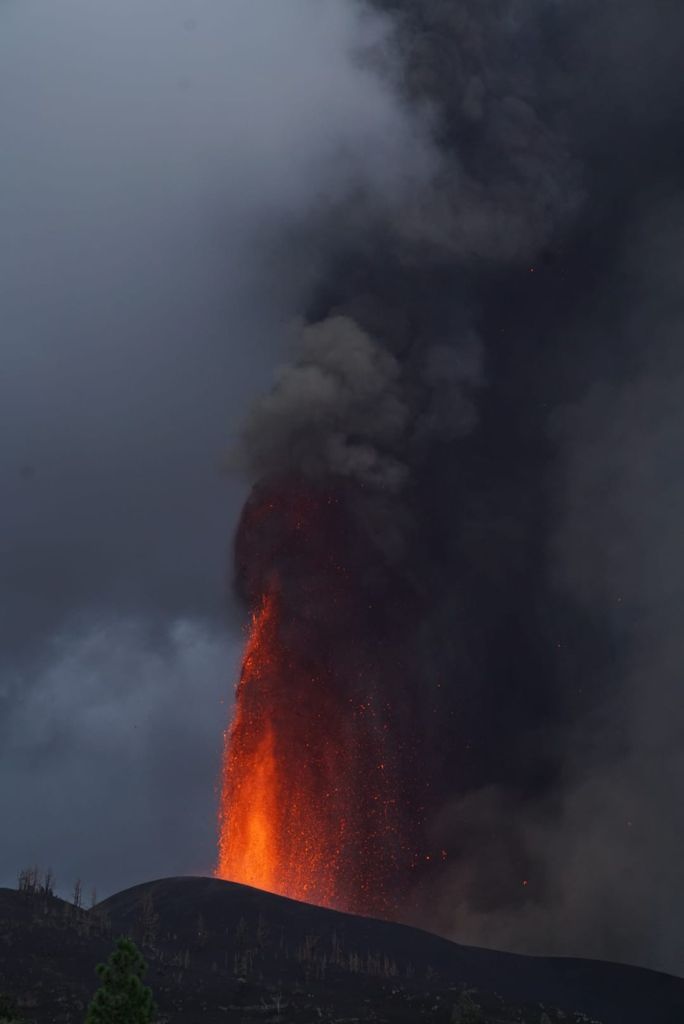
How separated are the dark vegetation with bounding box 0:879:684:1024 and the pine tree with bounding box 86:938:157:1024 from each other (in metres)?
17.7

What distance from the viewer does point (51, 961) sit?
76812 mm

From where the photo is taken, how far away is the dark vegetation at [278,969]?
7144 cm

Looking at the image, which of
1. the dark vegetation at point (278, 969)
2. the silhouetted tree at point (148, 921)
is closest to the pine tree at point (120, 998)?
the dark vegetation at point (278, 969)

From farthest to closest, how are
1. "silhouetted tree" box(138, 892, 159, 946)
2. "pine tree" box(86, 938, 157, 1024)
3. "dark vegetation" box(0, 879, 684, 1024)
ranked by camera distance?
"silhouetted tree" box(138, 892, 159, 946) < "dark vegetation" box(0, 879, 684, 1024) < "pine tree" box(86, 938, 157, 1024)

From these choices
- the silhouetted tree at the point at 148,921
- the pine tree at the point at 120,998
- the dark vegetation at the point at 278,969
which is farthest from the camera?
the silhouetted tree at the point at 148,921

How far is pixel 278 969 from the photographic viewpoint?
8750 centimetres

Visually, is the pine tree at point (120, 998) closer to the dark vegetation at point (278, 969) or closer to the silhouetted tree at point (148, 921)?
the dark vegetation at point (278, 969)

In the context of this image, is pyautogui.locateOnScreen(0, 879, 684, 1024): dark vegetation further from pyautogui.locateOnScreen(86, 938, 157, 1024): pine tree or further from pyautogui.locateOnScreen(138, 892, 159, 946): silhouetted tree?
pyautogui.locateOnScreen(86, 938, 157, 1024): pine tree

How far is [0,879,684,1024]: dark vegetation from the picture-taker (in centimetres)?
7144

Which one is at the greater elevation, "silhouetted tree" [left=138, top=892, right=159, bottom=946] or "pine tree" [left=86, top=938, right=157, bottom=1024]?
"silhouetted tree" [left=138, top=892, right=159, bottom=946]

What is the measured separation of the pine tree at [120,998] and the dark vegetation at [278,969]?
58.0 ft

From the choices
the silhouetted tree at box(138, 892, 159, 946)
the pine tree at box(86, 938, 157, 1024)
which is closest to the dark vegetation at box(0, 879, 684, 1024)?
the silhouetted tree at box(138, 892, 159, 946)

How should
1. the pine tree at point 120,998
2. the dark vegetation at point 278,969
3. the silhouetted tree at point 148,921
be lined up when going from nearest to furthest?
the pine tree at point 120,998, the dark vegetation at point 278,969, the silhouetted tree at point 148,921

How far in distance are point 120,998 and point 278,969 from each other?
191 feet
